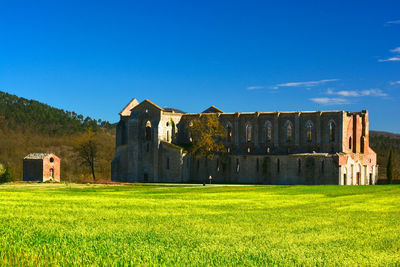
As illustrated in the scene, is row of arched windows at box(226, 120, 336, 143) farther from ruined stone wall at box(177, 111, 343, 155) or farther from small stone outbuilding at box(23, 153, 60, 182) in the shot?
small stone outbuilding at box(23, 153, 60, 182)

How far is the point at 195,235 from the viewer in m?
20.5

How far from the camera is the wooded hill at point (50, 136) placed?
11481 cm

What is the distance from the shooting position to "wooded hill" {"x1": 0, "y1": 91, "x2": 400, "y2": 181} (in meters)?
115

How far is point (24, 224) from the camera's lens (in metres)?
23.3

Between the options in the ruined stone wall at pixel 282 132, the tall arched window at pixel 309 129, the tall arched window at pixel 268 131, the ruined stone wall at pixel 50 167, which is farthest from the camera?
the tall arched window at pixel 268 131

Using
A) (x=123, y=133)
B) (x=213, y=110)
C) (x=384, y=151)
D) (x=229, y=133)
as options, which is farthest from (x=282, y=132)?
(x=384, y=151)

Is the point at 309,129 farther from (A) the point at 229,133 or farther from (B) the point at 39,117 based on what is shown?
(B) the point at 39,117

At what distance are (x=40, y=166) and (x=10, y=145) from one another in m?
53.6

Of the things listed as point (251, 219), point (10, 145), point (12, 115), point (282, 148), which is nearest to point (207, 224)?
point (251, 219)

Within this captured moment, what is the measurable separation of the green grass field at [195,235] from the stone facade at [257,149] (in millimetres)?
38093

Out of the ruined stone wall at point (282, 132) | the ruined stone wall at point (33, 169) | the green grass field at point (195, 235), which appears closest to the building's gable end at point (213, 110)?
the ruined stone wall at point (282, 132)

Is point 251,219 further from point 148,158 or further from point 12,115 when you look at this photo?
point 12,115

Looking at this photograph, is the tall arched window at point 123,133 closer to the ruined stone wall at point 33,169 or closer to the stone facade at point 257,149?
the stone facade at point 257,149

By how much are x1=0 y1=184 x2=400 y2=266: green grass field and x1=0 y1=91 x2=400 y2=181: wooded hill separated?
71309mm
